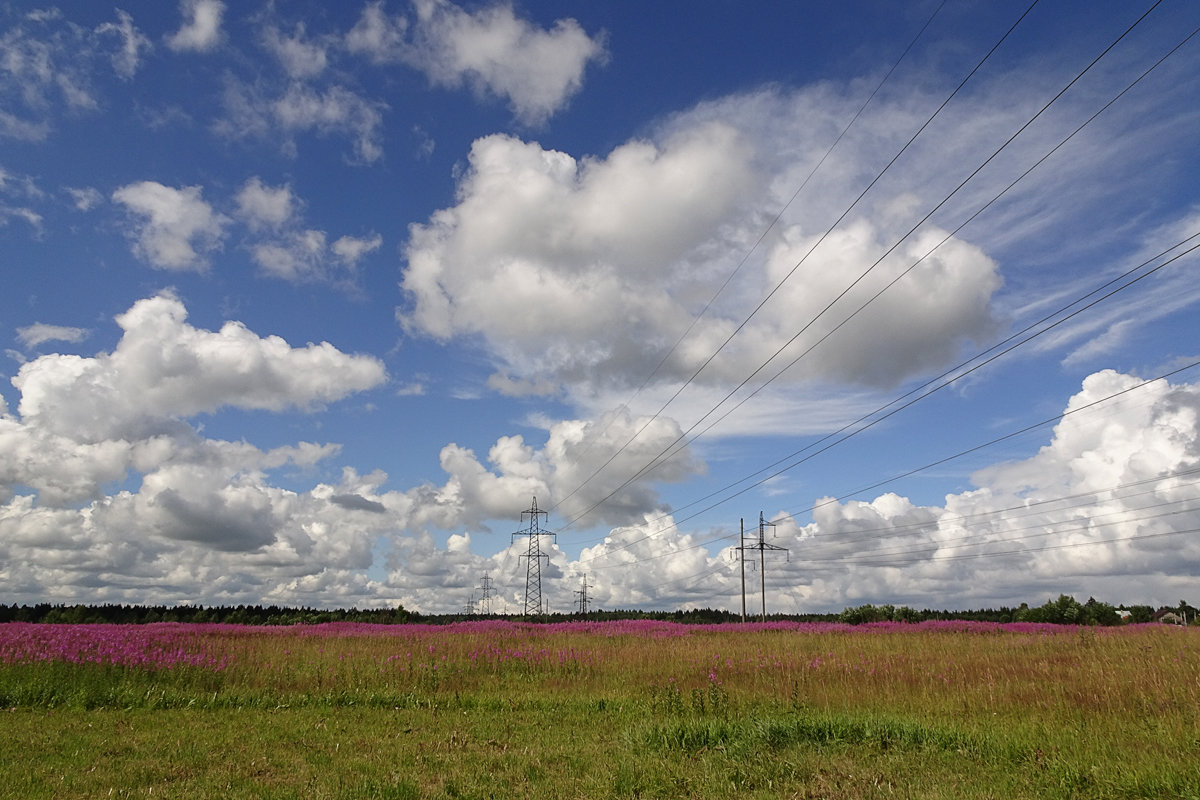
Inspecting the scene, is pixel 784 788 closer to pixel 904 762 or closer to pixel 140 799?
pixel 904 762

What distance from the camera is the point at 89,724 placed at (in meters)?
10.1

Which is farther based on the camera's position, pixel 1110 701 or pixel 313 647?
pixel 313 647

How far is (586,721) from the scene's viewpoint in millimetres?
11023

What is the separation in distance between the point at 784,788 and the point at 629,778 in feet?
4.97

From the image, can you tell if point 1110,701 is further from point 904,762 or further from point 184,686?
point 184,686

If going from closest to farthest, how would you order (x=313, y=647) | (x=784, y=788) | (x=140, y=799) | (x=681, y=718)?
1. (x=140, y=799)
2. (x=784, y=788)
3. (x=681, y=718)
4. (x=313, y=647)

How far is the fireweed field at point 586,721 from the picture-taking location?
Answer: 6969mm

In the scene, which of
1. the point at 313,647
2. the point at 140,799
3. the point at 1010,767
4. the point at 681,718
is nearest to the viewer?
the point at 140,799

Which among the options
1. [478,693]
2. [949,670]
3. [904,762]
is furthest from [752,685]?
[904,762]

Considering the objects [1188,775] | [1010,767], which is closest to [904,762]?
[1010,767]

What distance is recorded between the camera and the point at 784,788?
6.81 m

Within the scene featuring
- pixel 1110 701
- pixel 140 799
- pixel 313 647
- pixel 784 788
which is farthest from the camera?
pixel 313 647

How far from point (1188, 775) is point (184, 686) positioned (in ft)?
48.5

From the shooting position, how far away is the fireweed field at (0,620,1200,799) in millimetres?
6969
